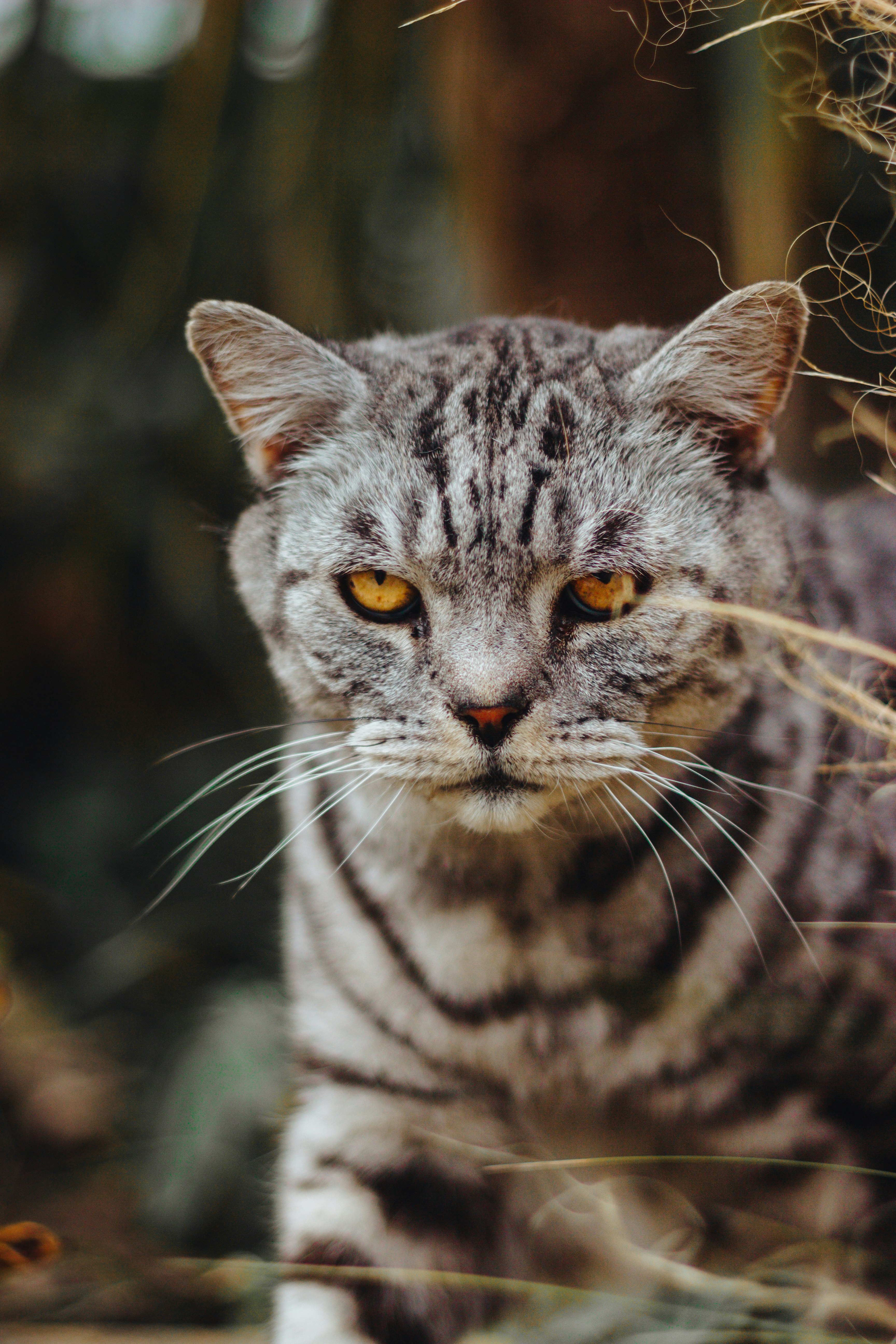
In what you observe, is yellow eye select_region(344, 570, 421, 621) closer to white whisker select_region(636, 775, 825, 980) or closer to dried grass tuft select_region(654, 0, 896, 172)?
white whisker select_region(636, 775, 825, 980)

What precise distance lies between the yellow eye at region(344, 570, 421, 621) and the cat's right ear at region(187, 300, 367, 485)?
22cm

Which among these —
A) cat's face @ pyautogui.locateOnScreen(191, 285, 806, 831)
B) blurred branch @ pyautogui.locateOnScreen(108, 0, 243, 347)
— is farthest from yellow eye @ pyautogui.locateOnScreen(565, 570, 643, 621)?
blurred branch @ pyautogui.locateOnScreen(108, 0, 243, 347)

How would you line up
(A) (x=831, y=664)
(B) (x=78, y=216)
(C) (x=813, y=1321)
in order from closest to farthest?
(C) (x=813, y=1321) → (A) (x=831, y=664) → (B) (x=78, y=216)

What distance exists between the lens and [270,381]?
4.13ft

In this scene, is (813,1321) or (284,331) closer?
(813,1321)

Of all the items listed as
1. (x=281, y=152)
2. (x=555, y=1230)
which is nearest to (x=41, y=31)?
(x=281, y=152)

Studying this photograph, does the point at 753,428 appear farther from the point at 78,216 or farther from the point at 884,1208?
the point at 78,216

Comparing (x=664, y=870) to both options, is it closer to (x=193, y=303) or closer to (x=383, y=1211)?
(x=383, y=1211)

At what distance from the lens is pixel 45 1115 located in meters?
2.18

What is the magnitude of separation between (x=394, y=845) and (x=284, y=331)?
0.63 m

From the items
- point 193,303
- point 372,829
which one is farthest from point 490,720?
point 193,303

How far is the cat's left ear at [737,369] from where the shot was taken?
1.08 m

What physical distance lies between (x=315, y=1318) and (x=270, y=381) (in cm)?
114

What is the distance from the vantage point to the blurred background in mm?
1901
